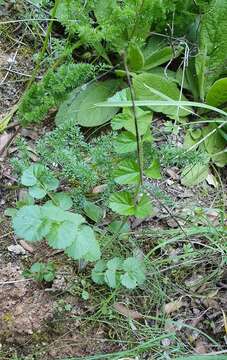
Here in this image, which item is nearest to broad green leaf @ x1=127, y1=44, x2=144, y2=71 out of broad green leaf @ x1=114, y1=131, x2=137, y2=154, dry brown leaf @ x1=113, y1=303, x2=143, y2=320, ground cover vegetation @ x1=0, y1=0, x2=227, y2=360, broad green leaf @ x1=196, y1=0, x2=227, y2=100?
ground cover vegetation @ x1=0, y1=0, x2=227, y2=360

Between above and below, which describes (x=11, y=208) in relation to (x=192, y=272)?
above

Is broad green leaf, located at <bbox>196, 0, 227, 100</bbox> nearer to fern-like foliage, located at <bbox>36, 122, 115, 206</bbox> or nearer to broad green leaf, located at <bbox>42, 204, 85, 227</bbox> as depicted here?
fern-like foliage, located at <bbox>36, 122, 115, 206</bbox>

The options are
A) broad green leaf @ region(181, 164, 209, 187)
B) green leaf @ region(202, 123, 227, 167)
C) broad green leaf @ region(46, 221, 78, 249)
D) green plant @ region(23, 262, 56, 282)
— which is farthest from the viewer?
green leaf @ region(202, 123, 227, 167)

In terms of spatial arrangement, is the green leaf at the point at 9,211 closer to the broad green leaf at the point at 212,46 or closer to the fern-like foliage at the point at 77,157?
the fern-like foliage at the point at 77,157

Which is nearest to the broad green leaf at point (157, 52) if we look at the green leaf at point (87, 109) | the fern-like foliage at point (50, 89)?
the green leaf at point (87, 109)

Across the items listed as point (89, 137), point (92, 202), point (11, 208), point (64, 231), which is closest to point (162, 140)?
point (89, 137)

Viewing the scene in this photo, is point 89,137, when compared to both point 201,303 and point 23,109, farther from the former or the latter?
point 201,303

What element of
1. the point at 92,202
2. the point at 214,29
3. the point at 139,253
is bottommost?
the point at 139,253
